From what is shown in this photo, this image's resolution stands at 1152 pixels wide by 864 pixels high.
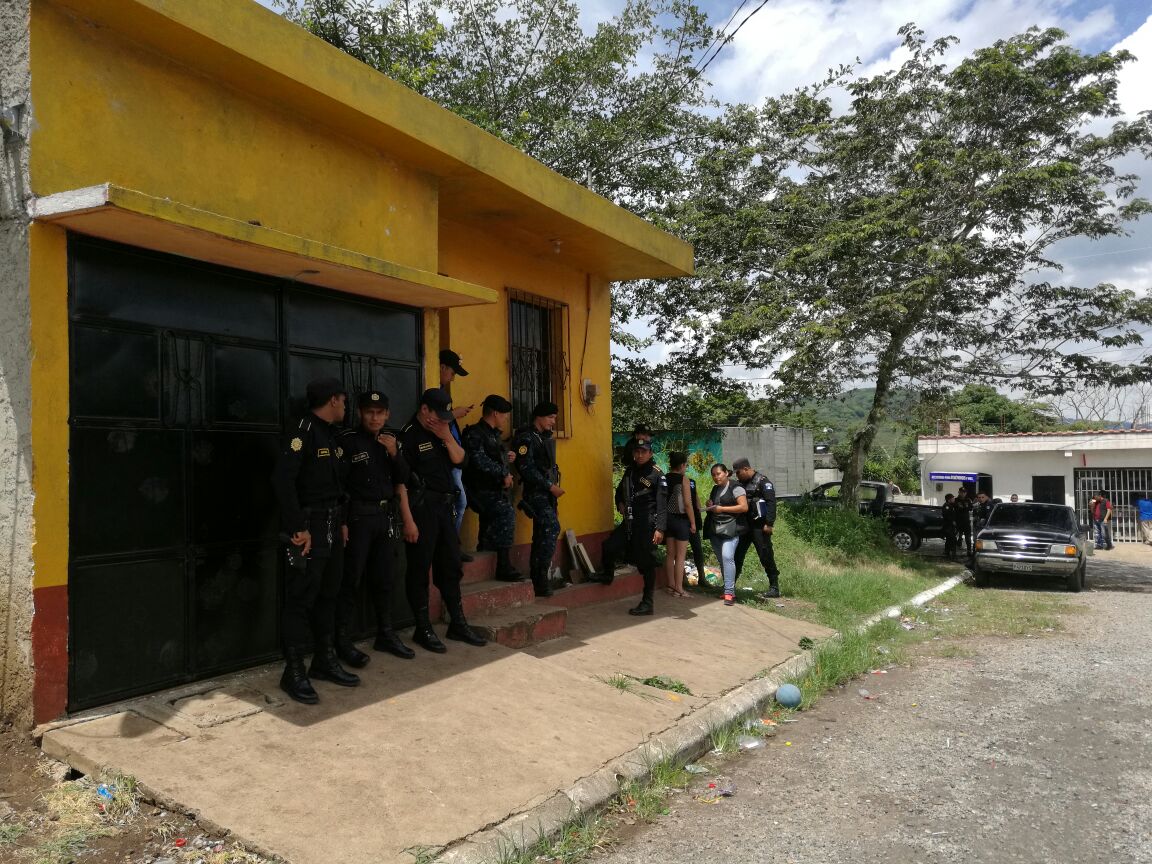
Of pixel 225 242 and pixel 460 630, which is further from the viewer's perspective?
pixel 460 630

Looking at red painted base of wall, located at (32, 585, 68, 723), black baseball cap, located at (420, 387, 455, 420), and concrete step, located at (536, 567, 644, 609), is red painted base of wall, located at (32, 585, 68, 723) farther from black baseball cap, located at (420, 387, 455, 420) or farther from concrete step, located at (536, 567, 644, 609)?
concrete step, located at (536, 567, 644, 609)

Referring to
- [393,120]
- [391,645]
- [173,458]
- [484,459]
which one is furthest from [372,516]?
[393,120]

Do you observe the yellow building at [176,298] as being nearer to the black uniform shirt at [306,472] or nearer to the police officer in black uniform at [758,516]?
the black uniform shirt at [306,472]

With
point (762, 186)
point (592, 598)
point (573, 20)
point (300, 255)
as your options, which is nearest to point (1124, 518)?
point (762, 186)

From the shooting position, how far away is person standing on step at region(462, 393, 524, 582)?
716 cm

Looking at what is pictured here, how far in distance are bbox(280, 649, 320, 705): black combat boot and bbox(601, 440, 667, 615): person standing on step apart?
4031 mm

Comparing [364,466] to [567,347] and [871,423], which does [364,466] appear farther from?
[871,423]

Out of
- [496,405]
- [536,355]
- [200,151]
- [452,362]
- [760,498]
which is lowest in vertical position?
[760,498]

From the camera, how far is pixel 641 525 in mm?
8414

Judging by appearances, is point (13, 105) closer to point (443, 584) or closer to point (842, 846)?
point (443, 584)

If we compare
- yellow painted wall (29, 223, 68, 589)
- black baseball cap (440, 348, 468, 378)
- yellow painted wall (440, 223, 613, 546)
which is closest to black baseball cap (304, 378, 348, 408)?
yellow painted wall (29, 223, 68, 589)

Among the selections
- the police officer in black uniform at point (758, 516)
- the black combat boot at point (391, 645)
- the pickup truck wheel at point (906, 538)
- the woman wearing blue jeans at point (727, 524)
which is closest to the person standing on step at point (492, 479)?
the black combat boot at point (391, 645)

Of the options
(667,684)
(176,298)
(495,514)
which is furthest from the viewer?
(495,514)

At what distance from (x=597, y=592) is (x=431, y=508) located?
3.29 meters
